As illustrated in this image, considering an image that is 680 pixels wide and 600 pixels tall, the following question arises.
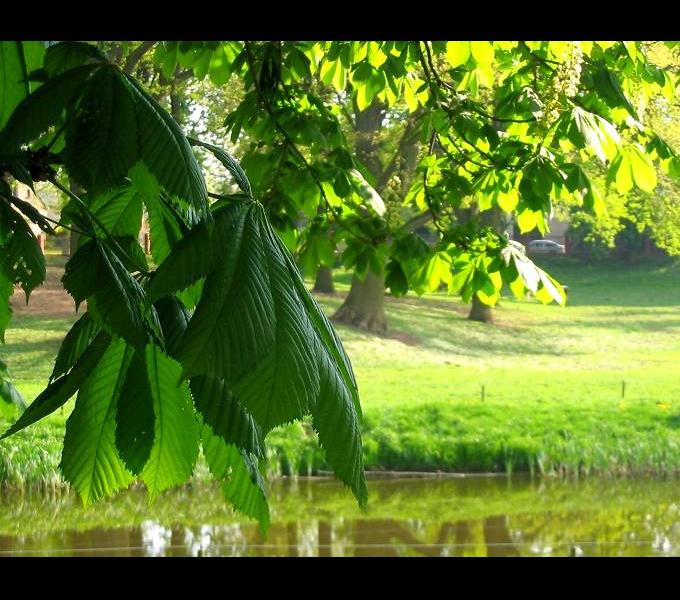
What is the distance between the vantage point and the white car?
910 inches

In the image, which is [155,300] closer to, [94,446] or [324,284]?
[94,446]

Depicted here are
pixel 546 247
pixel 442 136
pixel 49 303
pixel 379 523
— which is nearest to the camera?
pixel 442 136

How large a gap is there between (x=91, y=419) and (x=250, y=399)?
199 mm

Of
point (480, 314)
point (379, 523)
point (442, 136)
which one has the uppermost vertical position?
point (442, 136)

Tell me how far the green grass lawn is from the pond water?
0.34m

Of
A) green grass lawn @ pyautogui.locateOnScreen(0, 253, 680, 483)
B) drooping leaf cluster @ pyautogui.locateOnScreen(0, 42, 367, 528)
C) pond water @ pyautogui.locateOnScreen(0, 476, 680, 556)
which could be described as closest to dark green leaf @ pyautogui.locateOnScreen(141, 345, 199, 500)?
drooping leaf cluster @ pyautogui.locateOnScreen(0, 42, 367, 528)

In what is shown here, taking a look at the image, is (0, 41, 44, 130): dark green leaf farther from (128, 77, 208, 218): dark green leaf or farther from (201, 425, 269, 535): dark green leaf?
(201, 425, 269, 535): dark green leaf

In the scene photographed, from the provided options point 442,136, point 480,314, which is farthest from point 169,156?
point 480,314

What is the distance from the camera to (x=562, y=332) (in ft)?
50.5

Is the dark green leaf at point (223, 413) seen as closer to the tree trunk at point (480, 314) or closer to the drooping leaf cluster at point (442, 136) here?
the drooping leaf cluster at point (442, 136)

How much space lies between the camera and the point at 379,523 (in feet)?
24.1

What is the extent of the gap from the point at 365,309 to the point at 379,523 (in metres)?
6.25

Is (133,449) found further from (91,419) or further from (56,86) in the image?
(56,86)

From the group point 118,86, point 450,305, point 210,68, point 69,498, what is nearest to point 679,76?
point 210,68
